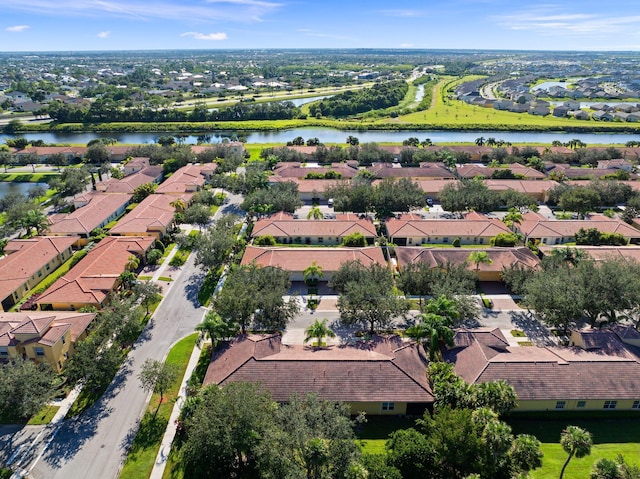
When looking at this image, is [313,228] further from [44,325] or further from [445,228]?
[44,325]

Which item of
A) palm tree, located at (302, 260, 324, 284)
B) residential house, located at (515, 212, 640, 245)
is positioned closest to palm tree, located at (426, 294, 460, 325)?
palm tree, located at (302, 260, 324, 284)

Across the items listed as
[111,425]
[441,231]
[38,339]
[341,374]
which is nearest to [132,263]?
[38,339]

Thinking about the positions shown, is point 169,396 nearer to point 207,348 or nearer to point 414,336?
point 207,348

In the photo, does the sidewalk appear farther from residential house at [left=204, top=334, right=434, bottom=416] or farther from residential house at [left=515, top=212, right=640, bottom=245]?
residential house at [left=515, top=212, right=640, bottom=245]

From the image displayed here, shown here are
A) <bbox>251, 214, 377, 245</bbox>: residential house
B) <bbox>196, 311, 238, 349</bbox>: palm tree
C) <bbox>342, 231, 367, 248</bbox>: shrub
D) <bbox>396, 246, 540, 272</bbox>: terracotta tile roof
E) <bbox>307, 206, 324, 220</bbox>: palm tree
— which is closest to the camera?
<bbox>196, 311, 238, 349</bbox>: palm tree

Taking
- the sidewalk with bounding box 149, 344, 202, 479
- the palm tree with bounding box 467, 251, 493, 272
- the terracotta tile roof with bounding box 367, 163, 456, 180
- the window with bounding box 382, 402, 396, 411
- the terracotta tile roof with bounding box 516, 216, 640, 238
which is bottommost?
the sidewalk with bounding box 149, 344, 202, 479

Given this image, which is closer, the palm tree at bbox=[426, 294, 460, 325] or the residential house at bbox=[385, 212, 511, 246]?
the palm tree at bbox=[426, 294, 460, 325]

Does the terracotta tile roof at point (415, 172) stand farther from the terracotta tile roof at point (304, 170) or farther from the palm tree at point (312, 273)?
the palm tree at point (312, 273)

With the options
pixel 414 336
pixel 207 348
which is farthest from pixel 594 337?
pixel 207 348
